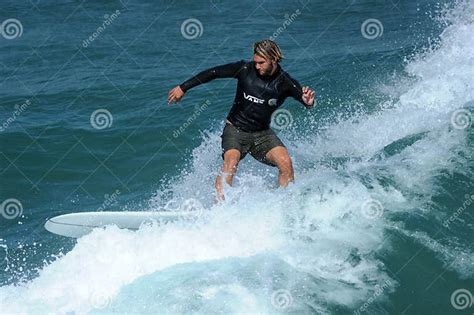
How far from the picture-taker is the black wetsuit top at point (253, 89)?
946 cm

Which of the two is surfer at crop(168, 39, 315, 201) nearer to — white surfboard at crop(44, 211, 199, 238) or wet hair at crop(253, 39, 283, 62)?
wet hair at crop(253, 39, 283, 62)

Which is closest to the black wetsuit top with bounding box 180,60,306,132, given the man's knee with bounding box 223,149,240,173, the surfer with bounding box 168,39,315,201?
the surfer with bounding box 168,39,315,201

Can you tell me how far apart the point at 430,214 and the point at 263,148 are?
2.18m

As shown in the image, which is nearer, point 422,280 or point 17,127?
point 422,280

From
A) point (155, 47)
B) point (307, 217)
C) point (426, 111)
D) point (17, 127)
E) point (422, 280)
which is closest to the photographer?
point (422, 280)

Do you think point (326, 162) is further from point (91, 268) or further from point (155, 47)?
point (155, 47)

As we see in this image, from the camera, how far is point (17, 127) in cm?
1452

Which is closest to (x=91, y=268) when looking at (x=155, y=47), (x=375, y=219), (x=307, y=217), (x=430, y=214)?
(x=307, y=217)

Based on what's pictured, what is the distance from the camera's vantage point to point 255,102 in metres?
9.59

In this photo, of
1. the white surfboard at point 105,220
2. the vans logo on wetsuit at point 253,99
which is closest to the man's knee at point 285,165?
the vans logo on wetsuit at point 253,99

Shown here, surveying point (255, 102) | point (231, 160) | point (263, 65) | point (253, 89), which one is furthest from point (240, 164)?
point (263, 65)

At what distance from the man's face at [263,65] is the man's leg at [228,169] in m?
1.08

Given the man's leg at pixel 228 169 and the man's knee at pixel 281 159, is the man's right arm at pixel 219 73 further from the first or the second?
the man's knee at pixel 281 159

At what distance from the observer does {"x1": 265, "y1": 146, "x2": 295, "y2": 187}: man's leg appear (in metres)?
9.63
